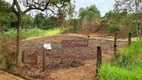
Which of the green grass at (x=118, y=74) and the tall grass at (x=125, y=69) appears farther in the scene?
the tall grass at (x=125, y=69)

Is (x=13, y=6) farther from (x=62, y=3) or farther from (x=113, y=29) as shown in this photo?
(x=113, y=29)

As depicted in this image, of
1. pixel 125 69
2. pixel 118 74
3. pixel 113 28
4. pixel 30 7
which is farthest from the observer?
pixel 113 28

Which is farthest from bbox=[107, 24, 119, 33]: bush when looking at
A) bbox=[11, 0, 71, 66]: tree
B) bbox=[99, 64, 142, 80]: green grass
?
bbox=[99, 64, 142, 80]: green grass

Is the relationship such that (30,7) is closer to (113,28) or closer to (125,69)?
(125,69)

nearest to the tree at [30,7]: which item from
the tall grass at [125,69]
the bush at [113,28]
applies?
the tall grass at [125,69]

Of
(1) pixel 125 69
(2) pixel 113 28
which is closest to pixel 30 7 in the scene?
(1) pixel 125 69

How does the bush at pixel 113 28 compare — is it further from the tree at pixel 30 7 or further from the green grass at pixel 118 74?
the green grass at pixel 118 74

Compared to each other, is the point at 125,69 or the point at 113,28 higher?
the point at 113,28

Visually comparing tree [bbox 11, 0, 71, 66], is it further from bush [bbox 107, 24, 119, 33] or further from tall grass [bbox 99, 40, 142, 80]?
bush [bbox 107, 24, 119, 33]

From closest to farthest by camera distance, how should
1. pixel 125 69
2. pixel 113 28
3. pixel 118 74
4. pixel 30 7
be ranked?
1. pixel 118 74
2. pixel 125 69
3. pixel 30 7
4. pixel 113 28

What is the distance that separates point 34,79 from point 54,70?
0.69 metres

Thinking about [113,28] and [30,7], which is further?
[113,28]

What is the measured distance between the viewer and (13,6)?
885cm

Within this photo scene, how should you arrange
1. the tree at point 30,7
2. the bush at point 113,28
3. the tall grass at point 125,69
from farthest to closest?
the bush at point 113,28, the tree at point 30,7, the tall grass at point 125,69
